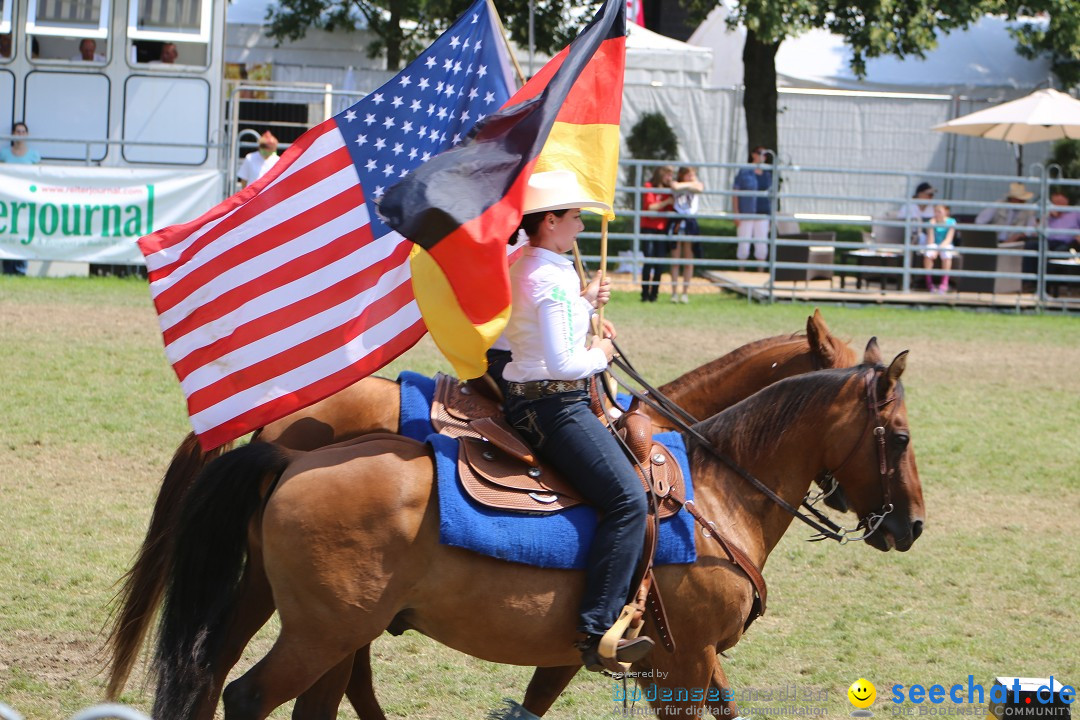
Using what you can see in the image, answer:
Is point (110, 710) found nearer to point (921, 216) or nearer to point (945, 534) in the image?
point (945, 534)

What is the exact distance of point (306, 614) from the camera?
4172mm

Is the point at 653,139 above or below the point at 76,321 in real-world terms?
above

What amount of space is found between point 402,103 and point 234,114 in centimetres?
1274

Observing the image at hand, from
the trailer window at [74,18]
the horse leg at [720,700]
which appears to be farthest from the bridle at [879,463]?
the trailer window at [74,18]

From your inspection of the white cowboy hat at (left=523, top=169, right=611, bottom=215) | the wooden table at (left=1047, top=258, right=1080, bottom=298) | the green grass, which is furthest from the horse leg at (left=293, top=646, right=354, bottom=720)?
the wooden table at (left=1047, top=258, right=1080, bottom=298)

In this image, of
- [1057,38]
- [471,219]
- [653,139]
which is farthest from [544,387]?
[1057,38]

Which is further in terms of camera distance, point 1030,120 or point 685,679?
point 1030,120

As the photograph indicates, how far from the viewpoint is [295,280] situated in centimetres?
567

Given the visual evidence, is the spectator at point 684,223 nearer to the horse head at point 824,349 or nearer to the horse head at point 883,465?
the horse head at point 824,349

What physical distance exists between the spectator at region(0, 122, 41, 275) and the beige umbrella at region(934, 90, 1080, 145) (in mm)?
15301

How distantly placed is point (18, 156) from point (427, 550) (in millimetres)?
15295

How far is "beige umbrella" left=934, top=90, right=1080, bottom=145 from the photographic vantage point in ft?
69.4

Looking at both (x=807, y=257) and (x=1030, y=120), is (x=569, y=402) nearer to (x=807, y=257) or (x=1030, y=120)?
(x=807, y=257)

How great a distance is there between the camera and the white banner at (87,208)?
16.8 m
